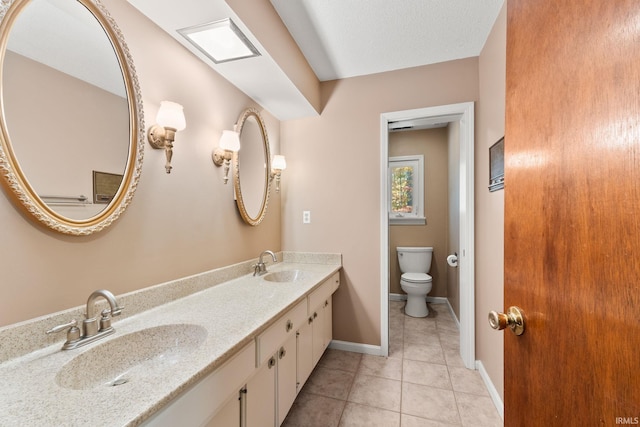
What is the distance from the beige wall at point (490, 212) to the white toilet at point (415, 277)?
1.02 m

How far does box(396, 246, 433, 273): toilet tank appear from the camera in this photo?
3.42 meters

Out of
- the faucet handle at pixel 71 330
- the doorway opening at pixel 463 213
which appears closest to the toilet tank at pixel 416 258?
the doorway opening at pixel 463 213

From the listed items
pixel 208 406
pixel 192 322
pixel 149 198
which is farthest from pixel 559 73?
pixel 149 198

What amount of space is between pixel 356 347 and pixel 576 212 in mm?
2224

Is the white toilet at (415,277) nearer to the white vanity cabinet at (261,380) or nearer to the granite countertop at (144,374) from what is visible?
the white vanity cabinet at (261,380)

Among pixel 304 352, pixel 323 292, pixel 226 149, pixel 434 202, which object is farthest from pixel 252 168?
pixel 434 202

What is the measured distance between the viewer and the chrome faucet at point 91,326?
88cm

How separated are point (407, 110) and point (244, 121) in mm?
1356

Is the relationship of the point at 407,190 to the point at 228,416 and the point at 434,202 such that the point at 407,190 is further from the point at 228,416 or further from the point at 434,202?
the point at 228,416

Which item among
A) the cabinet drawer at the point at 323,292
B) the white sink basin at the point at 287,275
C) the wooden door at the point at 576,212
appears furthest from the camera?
the white sink basin at the point at 287,275

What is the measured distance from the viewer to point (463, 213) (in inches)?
85.4

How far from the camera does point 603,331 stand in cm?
40

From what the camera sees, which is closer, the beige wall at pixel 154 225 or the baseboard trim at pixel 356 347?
the beige wall at pixel 154 225

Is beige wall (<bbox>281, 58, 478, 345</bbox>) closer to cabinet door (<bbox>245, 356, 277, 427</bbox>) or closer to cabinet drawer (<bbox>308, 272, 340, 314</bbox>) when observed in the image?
cabinet drawer (<bbox>308, 272, 340, 314</bbox>)
